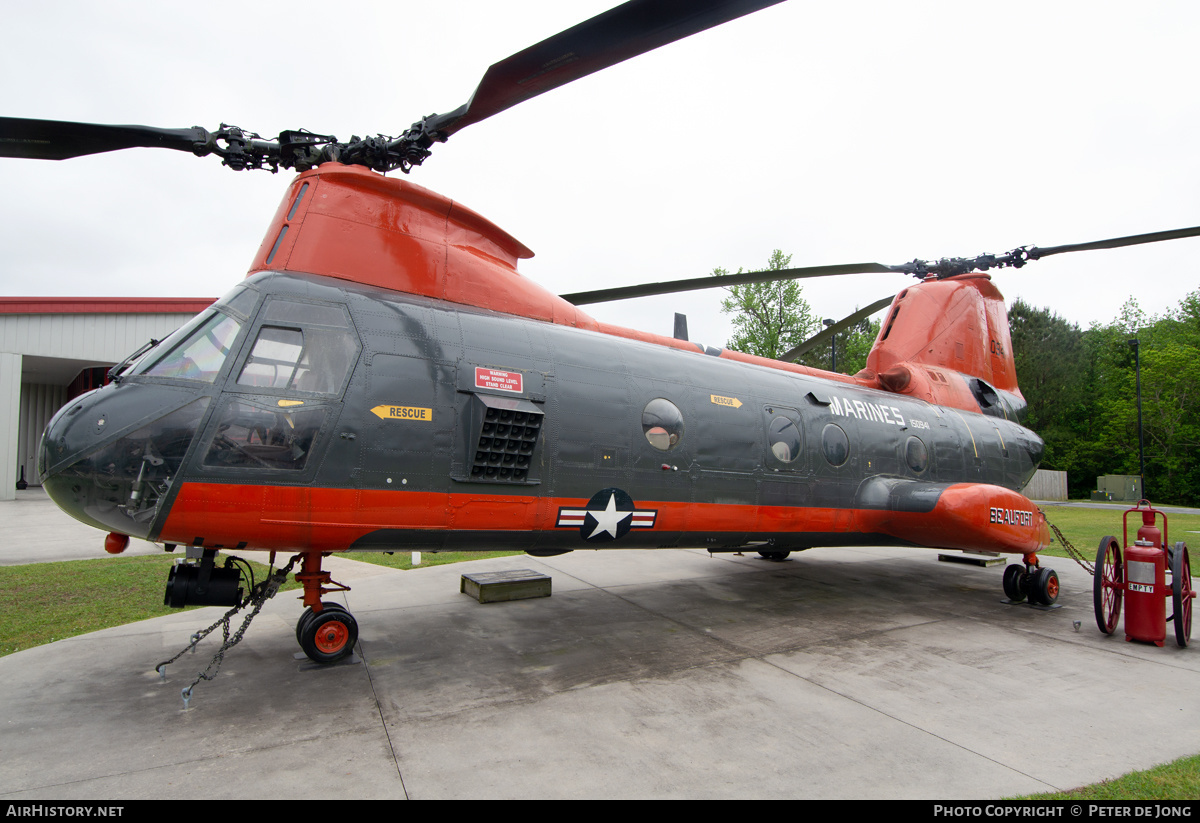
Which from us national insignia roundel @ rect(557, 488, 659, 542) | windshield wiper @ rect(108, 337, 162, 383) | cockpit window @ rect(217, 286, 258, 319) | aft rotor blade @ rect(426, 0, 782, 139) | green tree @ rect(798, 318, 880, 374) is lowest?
us national insignia roundel @ rect(557, 488, 659, 542)

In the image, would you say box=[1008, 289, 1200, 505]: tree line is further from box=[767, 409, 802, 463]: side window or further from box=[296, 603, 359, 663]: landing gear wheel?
box=[296, 603, 359, 663]: landing gear wheel

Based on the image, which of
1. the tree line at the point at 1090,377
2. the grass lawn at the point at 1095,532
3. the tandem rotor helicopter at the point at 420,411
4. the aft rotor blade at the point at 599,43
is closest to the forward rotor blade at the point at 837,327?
the tandem rotor helicopter at the point at 420,411

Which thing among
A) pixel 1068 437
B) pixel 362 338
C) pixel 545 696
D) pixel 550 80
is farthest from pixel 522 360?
pixel 1068 437

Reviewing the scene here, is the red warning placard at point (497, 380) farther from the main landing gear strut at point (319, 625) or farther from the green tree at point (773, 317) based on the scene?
the green tree at point (773, 317)

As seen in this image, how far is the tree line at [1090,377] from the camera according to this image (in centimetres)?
4428

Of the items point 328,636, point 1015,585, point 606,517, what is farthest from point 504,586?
point 1015,585

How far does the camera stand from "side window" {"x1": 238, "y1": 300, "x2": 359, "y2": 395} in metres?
5.06

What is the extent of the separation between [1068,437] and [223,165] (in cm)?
6127

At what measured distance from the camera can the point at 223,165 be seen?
5.77 m

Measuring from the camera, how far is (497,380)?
19.4 feet

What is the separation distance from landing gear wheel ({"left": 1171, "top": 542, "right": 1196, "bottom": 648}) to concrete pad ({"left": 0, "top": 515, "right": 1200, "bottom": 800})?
22 centimetres

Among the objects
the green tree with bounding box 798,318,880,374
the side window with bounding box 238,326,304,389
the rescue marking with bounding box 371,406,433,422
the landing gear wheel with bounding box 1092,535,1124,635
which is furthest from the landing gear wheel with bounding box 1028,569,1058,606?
the green tree with bounding box 798,318,880,374

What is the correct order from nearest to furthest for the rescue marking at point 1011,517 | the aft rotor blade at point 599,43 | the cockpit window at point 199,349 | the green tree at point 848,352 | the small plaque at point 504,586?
the aft rotor blade at point 599,43 < the cockpit window at point 199,349 < the rescue marking at point 1011,517 < the small plaque at point 504,586 < the green tree at point 848,352

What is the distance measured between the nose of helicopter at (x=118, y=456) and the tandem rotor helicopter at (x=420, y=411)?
0.02 meters
